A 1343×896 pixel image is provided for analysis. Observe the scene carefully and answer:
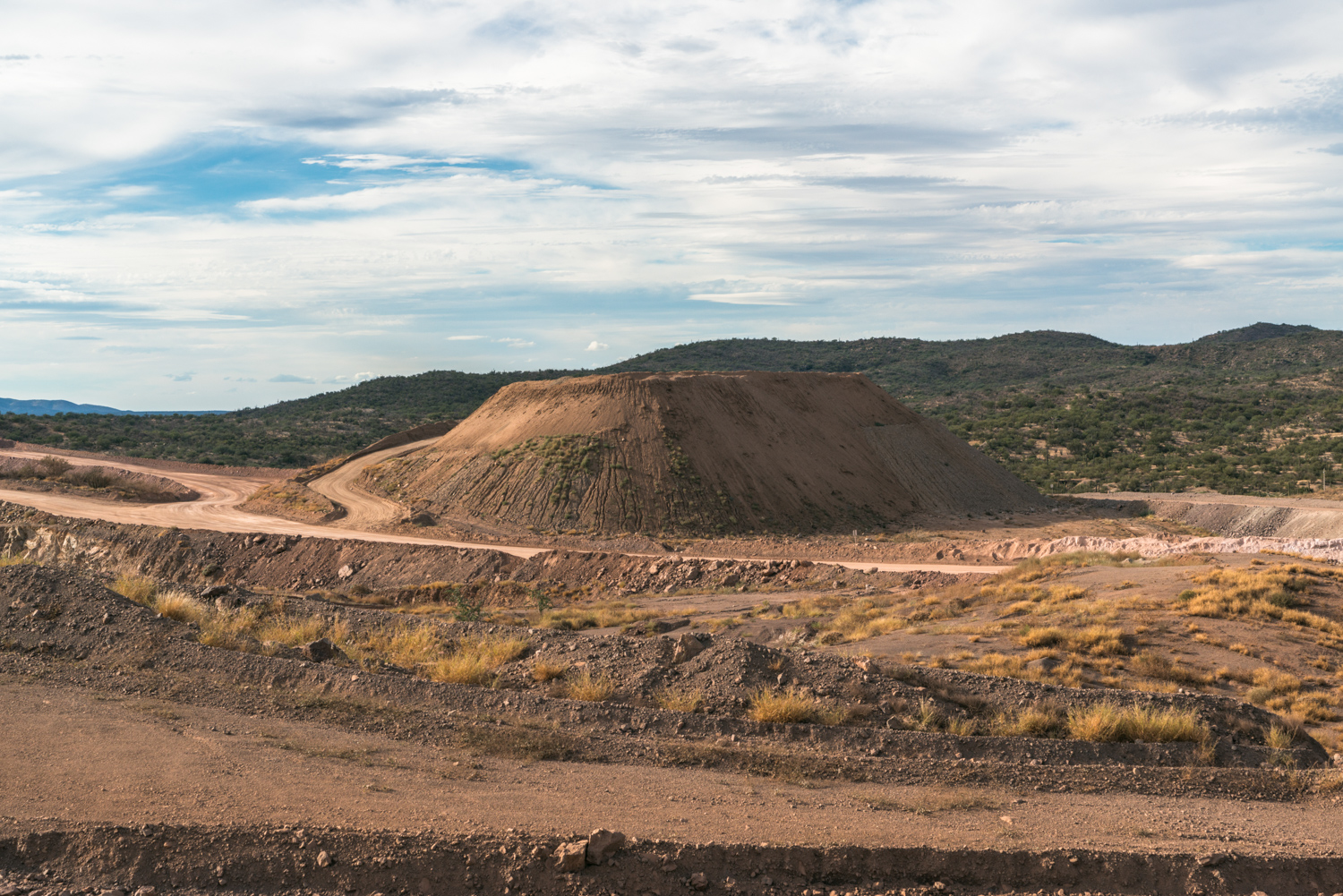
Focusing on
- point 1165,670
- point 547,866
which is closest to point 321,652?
point 547,866

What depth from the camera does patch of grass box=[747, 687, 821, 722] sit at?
436 inches

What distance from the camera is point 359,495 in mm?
47062

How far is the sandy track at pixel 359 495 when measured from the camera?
4109cm

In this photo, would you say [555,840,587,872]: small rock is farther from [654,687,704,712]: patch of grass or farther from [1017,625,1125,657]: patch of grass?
[1017,625,1125,657]: patch of grass

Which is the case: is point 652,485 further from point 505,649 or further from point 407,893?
point 407,893

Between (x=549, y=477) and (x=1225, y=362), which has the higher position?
(x=1225, y=362)

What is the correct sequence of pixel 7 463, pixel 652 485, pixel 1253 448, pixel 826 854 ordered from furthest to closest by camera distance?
pixel 1253 448
pixel 7 463
pixel 652 485
pixel 826 854

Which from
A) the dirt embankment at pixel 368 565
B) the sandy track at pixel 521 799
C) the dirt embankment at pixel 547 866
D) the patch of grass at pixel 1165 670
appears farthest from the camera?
the dirt embankment at pixel 368 565

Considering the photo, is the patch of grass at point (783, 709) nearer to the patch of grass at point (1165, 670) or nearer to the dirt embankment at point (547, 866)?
the dirt embankment at point (547, 866)

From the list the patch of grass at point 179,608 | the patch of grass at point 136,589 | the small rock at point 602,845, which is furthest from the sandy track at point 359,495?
the small rock at point 602,845

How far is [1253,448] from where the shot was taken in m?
65.0

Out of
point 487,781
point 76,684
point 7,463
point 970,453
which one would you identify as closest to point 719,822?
point 487,781

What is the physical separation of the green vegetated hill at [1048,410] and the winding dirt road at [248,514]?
21.5 metres

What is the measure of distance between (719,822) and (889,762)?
2.70 metres
